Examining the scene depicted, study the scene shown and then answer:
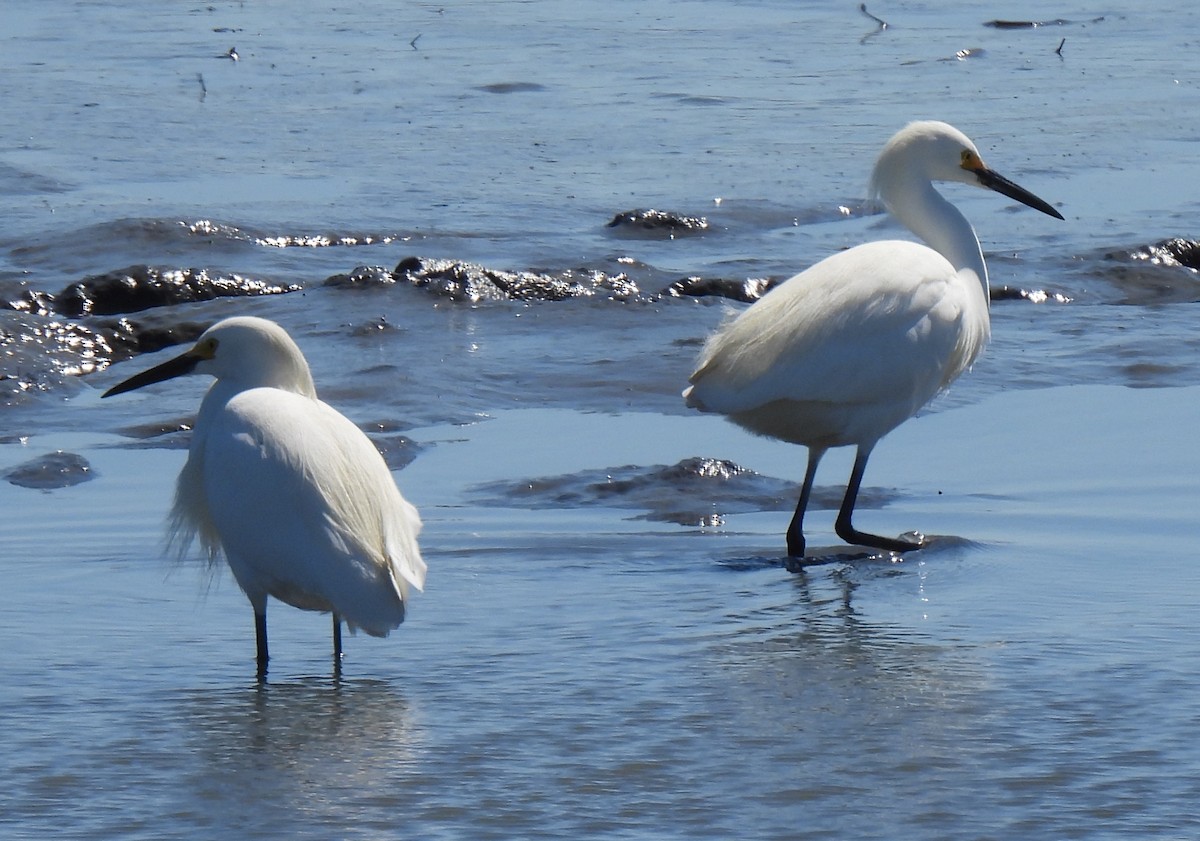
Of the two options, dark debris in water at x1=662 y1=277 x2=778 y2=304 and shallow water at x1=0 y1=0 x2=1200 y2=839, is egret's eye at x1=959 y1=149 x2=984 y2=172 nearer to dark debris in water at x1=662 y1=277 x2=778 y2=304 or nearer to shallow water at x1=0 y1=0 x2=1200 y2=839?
shallow water at x1=0 y1=0 x2=1200 y2=839

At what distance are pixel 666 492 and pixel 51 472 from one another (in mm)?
2307

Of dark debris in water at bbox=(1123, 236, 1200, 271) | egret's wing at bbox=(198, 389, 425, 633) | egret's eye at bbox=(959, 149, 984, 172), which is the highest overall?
egret's eye at bbox=(959, 149, 984, 172)

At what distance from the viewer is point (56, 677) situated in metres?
5.59

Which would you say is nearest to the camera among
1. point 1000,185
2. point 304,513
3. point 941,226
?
point 304,513

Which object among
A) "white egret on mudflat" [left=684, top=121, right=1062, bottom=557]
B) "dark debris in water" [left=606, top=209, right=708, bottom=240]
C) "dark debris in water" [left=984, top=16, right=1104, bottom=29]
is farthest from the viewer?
"dark debris in water" [left=984, top=16, right=1104, bottom=29]

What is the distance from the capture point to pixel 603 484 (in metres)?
7.42

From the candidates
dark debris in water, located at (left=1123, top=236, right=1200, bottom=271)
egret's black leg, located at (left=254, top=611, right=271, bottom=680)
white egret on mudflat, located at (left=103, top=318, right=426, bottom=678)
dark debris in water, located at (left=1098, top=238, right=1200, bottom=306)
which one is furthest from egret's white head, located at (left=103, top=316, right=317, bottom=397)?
dark debris in water, located at (left=1123, top=236, right=1200, bottom=271)

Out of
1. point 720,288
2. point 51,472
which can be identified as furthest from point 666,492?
point 720,288

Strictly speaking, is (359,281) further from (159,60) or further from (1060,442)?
(159,60)

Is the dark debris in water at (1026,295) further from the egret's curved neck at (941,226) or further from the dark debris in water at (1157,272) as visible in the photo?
the egret's curved neck at (941,226)

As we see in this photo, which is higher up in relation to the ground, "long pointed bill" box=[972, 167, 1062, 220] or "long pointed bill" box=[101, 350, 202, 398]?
"long pointed bill" box=[972, 167, 1062, 220]

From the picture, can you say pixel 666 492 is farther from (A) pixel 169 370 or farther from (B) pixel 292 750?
(B) pixel 292 750

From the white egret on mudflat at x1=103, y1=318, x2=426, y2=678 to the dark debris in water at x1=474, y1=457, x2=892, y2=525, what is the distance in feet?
4.75

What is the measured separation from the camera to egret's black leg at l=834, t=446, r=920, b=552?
6.89 metres
